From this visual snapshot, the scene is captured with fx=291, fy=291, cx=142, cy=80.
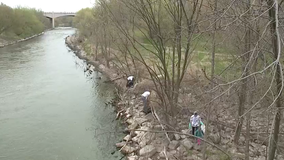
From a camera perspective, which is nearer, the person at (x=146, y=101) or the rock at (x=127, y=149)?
the rock at (x=127, y=149)

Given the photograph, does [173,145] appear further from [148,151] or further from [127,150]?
[127,150]

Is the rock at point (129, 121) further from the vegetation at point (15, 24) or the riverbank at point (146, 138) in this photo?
the vegetation at point (15, 24)

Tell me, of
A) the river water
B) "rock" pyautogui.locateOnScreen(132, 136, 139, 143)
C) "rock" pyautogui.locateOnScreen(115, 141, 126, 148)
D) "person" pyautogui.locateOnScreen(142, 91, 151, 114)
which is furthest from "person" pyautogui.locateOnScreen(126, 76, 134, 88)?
"rock" pyautogui.locateOnScreen(115, 141, 126, 148)

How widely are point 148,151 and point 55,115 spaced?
7.29 m

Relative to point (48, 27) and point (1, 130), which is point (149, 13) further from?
point (48, 27)

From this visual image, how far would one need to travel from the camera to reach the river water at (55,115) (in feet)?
40.5

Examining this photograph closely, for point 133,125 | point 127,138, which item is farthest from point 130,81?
point 127,138

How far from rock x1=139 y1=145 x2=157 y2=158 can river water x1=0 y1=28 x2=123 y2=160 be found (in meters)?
1.11

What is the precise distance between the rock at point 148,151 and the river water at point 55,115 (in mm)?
1114

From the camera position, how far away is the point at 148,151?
1123 cm

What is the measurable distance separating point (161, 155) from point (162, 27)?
507 cm

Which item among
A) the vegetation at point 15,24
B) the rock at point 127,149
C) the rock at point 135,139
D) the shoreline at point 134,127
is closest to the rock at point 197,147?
the shoreline at point 134,127

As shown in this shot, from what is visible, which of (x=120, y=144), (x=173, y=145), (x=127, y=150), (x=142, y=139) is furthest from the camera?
(x=120, y=144)

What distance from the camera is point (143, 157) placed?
36.1ft
